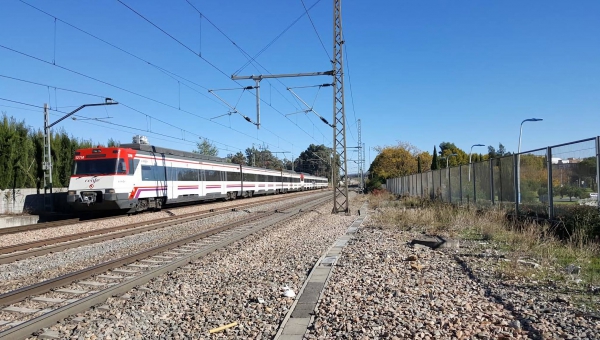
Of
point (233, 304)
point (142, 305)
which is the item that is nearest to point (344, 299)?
point (233, 304)

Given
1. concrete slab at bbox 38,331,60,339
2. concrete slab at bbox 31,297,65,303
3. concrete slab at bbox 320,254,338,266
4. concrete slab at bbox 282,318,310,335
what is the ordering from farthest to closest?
concrete slab at bbox 320,254,338,266 → concrete slab at bbox 31,297,65,303 → concrete slab at bbox 38,331,60,339 → concrete slab at bbox 282,318,310,335

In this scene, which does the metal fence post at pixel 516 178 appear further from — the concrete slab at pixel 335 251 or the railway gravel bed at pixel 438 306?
the concrete slab at pixel 335 251

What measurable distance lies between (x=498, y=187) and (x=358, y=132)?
46.5 metres

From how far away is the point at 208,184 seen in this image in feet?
103

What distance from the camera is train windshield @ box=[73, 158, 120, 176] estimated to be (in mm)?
20422

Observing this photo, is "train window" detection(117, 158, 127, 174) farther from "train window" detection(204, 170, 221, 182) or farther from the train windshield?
"train window" detection(204, 170, 221, 182)

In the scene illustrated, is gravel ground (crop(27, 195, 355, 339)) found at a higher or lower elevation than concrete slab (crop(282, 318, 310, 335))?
lower

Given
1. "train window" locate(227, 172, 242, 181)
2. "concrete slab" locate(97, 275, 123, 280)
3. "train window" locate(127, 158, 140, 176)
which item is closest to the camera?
"concrete slab" locate(97, 275, 123, 280)

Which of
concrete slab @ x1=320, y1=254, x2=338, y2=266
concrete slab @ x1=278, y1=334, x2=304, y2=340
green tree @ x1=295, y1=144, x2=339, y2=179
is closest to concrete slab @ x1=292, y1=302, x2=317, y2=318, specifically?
concrete slab @ x1=278, y1=334, x2=304, y2=340

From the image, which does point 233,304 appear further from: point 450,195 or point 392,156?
point 392,156

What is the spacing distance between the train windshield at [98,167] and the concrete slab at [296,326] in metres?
17.2

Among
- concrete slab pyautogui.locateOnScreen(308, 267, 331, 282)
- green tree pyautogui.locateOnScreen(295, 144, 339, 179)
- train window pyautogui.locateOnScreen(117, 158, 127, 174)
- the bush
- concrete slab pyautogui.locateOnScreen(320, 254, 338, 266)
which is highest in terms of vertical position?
green tree pyautogui.locateOnScreen(295, 144, 339, 179)

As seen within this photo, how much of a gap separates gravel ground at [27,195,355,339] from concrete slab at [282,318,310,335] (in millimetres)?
151

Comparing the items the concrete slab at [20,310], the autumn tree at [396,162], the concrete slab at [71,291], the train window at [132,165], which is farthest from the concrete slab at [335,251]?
the autumn tree at [396,162]
